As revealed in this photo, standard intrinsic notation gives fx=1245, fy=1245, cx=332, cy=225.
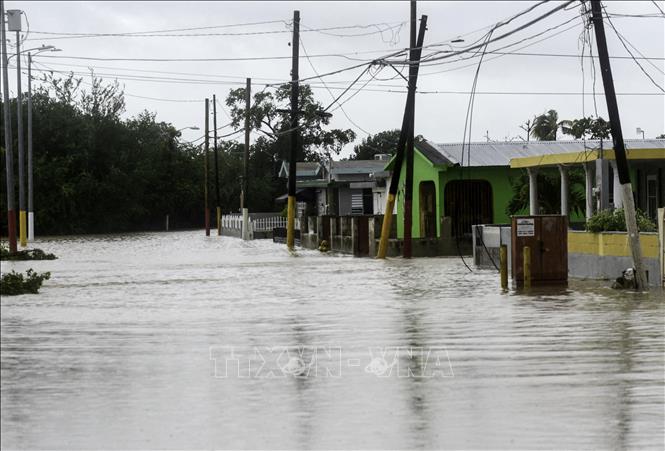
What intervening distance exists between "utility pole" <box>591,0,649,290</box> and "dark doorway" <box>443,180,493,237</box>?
22.2 metres

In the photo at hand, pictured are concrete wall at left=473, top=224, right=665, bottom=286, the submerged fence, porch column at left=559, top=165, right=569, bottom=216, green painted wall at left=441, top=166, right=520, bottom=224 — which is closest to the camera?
concrete wall at left=473, top=224, right=665, bottom=286

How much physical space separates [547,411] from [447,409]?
827 millimetres

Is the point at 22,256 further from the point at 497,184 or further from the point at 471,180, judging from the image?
the point at 497,184

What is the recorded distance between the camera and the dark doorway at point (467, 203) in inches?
1886

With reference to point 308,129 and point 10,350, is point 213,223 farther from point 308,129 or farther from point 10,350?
point 10,350

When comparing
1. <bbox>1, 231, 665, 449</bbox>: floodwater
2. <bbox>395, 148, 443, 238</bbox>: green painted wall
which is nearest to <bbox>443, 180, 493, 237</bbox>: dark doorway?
<bbox>395, 148, 443, 238</bbox>: green painted wall

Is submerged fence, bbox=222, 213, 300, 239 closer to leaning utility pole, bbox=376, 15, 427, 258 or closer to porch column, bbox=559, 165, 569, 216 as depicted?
leaning utility pole, bbox=376, 15, 427, 258

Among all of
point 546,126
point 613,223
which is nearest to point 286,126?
point 546,126

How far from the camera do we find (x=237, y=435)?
9359 millimetres

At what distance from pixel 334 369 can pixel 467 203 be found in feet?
116

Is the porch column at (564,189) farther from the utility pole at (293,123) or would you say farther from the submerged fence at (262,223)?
the submerged fence at (262,223)

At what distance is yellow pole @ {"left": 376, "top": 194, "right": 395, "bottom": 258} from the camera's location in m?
41.5

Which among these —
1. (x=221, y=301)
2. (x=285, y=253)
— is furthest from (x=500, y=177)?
(x=221, y=301)

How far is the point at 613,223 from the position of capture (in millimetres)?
28812
